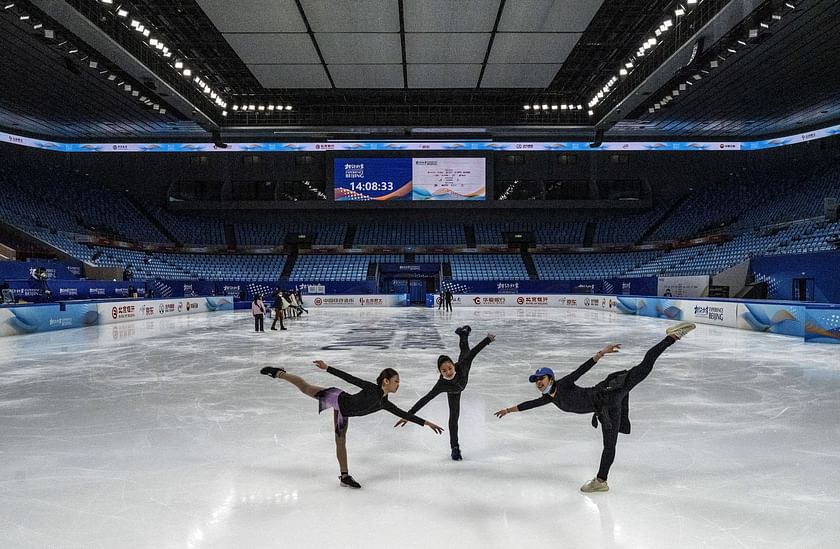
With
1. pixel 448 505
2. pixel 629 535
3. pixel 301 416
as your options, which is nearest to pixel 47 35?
pixel 301 416

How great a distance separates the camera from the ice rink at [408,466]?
3266 mm

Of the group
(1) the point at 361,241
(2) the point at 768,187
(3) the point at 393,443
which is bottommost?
(3) the point at 393,443

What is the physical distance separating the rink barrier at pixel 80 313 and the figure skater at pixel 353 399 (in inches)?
654

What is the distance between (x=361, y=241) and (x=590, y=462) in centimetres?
3939

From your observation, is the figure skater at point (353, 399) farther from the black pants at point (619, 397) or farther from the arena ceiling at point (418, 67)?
the arena ceiling at point (418, 67)

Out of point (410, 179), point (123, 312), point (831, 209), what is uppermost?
point (410, 179)

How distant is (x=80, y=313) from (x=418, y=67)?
1614 cm

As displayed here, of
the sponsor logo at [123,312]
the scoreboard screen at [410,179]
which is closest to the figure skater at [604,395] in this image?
the sponsor logo at [123,312]

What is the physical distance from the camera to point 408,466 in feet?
14.8

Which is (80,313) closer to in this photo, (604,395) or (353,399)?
Answer: (353,399)

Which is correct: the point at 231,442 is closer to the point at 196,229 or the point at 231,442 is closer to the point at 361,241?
the point at 361,241

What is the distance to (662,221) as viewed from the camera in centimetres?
4103

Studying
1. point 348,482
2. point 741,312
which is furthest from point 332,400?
point 741,312

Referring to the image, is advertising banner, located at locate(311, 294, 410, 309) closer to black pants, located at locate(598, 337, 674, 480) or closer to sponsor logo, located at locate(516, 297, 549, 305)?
sponsor logo, located at locate(516, 297, 549, 305)
